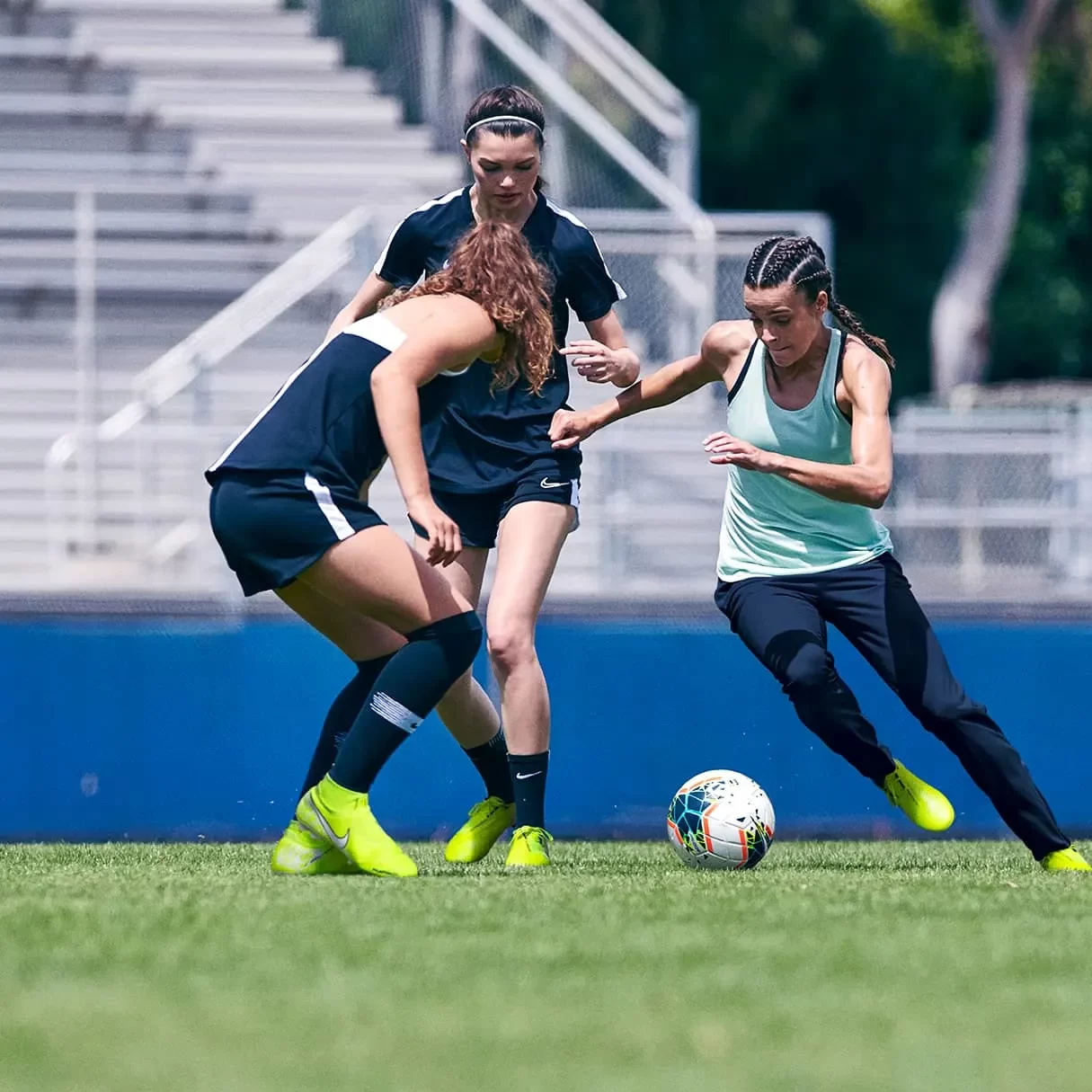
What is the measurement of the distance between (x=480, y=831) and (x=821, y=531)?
1.29 meters

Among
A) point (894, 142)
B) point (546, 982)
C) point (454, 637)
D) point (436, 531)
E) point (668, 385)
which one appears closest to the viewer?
point (546, 982)

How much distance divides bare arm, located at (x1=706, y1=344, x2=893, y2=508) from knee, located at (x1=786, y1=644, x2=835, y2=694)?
1.43 feet

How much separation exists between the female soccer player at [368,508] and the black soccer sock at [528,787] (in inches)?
22.1

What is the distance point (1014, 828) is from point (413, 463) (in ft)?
6.53

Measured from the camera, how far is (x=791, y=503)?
659 centimetres

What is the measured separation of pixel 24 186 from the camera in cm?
1555

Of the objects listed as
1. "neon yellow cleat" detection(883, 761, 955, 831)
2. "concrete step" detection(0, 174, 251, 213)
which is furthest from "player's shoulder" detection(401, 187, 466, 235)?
"concrete step" detection(0, 174, 251, 213)

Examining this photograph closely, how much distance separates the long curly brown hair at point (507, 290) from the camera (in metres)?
6.04

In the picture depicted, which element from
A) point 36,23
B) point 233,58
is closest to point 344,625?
point 233,58

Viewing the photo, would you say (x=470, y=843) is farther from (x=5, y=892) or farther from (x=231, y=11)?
(x=231, y=11)

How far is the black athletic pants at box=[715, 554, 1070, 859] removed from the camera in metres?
6.32

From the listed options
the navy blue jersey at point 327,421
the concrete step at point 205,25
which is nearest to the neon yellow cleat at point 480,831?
the navy blue jersey at point 327,421

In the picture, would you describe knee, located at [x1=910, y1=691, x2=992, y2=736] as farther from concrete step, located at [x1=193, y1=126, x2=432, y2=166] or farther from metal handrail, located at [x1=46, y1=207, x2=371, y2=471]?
concrete step, located at [x1=193, y1=126, x2=432, y2=166]

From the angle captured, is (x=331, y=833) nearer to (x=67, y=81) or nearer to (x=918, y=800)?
(x=918, y=800)
